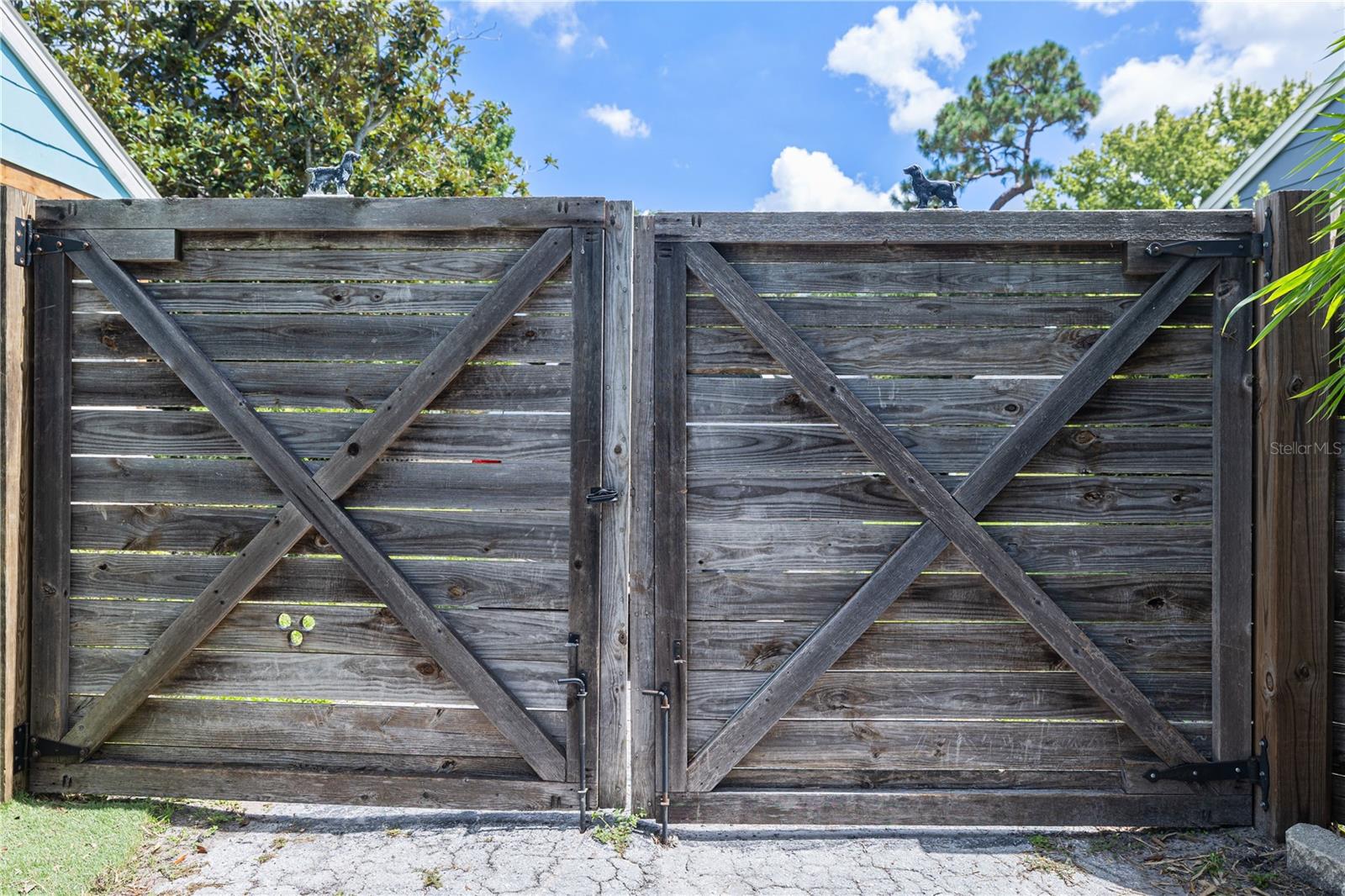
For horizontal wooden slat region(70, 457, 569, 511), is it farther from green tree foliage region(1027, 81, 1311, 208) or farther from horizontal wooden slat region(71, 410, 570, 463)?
green tree foliage region(1027, 81, 1311, 208)

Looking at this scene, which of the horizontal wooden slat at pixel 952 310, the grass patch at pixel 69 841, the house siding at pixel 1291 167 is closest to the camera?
the grass patch at pixel 69 841

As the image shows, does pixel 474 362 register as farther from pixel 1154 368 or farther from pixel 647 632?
pixel 1154 368

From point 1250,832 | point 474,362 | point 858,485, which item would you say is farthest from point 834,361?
point 1250,832

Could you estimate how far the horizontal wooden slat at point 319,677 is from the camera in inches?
86.3

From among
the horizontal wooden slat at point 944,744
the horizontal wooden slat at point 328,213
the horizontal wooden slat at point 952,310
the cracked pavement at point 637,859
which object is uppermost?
the horizontal wooden slat at point 328,213

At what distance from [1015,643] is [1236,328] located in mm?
1265

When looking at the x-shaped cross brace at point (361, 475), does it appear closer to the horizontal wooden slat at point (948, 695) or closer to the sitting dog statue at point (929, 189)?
the horizontal wooden slat at point (948, 695)

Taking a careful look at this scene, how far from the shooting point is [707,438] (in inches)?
86.0

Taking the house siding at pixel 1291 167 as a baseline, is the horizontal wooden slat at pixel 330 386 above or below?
below

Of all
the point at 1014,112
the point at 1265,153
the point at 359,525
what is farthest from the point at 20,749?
the point at 1014,112

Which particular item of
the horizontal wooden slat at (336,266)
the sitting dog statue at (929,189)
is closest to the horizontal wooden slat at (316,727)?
the horizontal wooden slat at (336,266)

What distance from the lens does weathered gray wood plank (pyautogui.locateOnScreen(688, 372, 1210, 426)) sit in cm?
216

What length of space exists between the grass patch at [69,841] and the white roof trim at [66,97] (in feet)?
9.14

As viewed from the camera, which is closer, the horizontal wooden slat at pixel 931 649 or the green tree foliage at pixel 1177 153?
the horizontal wooden slat at pixel 931 649
